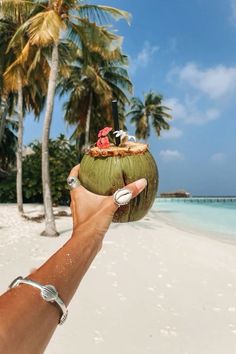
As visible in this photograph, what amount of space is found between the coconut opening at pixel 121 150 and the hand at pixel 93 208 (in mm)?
137

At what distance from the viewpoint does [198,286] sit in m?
7.04

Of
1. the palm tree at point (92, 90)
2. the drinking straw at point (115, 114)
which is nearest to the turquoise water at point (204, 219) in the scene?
the palm tree at point (92, 90)

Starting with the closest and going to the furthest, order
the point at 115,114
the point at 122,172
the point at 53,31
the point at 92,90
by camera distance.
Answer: the point at 122,172, the point at 115,114, the point at 53,31, the point at 92,90

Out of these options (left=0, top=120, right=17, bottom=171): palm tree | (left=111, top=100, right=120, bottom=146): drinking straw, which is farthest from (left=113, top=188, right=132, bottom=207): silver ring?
(left=0, top=120, right=17, bottom=171): palm tree

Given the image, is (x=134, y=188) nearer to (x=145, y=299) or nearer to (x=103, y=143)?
(x=103, y=143)

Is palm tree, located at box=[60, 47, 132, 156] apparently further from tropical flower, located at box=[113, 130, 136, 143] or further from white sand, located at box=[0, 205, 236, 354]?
tropical flower, located at box=[113, 130, 136, 143]

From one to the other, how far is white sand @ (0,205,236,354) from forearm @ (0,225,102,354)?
356 centimetres

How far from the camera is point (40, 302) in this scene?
3.24 feet

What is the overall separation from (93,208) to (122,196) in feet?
0.36

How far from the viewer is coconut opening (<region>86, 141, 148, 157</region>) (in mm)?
1536

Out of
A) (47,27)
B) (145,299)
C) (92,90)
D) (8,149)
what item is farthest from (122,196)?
(8,149)

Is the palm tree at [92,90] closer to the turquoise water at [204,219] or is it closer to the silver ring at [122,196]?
the turquoise water at [204,219]

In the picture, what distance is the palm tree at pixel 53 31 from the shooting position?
11594 mm

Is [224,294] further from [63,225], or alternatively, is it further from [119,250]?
[63,225]
